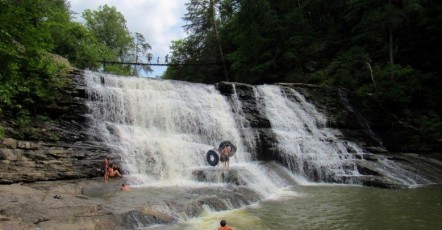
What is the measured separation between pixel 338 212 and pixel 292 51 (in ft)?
69.6

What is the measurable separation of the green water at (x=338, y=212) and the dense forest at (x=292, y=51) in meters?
7.63

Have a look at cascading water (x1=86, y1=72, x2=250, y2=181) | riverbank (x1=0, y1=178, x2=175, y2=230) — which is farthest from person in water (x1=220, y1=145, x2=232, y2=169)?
riverbank (x1=0, y1=178, x2=175, y2=230)

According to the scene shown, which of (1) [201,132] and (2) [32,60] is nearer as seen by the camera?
(2) [32,60]

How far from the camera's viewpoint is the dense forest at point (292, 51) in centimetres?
1424

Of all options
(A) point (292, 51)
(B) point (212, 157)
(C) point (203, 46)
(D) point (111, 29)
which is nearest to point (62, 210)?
(B) point (212, 157)

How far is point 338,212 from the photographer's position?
33.7 ft

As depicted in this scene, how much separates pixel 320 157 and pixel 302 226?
8.90 m

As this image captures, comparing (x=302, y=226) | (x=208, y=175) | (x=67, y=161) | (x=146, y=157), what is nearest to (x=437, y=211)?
(x=302, y=226)

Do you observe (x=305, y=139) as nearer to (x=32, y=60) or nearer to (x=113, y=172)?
(x=113, y=172)

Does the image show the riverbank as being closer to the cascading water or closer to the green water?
the green water

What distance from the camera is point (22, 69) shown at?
A: 51.0ft

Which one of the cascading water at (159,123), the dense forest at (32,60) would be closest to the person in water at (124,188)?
the cascading water at (159,123)

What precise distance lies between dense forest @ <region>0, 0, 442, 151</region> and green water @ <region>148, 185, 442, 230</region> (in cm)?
763

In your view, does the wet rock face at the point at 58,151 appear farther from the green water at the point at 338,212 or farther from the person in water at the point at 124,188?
the green water at the point at 338,212
